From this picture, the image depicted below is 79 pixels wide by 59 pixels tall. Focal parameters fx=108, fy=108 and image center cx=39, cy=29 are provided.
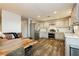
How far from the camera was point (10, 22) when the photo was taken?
6.66 meters

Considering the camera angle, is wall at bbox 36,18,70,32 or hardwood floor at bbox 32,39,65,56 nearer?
hardwood floor at bbox 32,39,65,56

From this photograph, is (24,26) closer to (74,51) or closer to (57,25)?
→ (57,25)

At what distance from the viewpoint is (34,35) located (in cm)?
1133

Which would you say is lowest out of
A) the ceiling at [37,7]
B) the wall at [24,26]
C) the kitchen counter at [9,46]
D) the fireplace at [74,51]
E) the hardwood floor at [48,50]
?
the hardwood floor at [48,50]

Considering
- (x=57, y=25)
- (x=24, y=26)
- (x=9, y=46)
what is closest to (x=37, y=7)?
(x=9, y=46)

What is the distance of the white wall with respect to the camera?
5.94 metres

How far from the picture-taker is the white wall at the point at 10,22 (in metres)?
5.94

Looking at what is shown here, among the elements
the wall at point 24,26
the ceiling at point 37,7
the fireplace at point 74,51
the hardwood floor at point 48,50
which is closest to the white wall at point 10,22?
the ceiling at point 37,7

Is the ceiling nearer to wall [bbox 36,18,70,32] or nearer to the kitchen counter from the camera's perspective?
the kitchen counter

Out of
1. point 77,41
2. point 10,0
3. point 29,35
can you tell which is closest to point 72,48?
point 77,41

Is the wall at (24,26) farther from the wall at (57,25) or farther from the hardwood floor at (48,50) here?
the hardwood floor at (48,50)

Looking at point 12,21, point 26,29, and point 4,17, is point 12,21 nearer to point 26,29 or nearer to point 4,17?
point 4,17

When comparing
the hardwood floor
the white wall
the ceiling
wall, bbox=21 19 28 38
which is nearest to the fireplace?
the hardwood floor

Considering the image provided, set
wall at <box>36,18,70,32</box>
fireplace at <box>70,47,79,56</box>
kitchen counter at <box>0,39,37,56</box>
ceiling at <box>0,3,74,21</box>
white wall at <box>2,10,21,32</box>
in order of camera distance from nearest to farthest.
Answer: kitchen counter at <box>0,39,37,56</box>, fireplace at <box>70,47,79,56</box>, ceiling at <box>0,3,74,21</box>, white wall at <box>2,10,21,32</box>, wall at <box>36,18,70,32</box>
